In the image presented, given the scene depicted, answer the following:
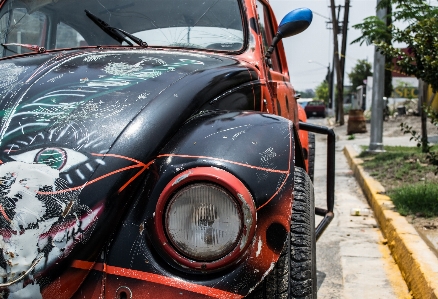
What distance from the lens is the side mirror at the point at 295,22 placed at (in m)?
3.03

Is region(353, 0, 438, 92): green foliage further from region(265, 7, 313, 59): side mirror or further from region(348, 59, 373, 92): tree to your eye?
region(348, 59, 373, 92): tree

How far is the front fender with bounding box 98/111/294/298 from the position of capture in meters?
1.66

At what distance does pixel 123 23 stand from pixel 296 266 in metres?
1.75

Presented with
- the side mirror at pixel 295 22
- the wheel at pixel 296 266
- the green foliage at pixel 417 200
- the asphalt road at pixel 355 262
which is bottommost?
the asphalt road at pixel 355 262

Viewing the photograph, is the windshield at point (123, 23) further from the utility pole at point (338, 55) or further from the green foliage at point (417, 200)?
the utility pole at point (338, 55)

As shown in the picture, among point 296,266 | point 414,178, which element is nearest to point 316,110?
point 414,178

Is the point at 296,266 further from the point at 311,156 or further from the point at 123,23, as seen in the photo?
the point at 311,156

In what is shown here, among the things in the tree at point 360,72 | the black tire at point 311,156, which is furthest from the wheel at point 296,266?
the tree at point 360,72

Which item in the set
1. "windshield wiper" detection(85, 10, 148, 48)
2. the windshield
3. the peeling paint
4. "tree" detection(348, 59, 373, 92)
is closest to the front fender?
the peeling paint

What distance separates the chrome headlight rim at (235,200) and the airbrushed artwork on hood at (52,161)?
165mm

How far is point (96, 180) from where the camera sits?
1.74 meters

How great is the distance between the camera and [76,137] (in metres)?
1.85

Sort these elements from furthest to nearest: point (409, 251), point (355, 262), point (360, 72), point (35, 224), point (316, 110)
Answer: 1. point (360, 72)
2. point (316, 110)
3. point (355, 262)
4. point (409, 251)
5. point (35, 224)

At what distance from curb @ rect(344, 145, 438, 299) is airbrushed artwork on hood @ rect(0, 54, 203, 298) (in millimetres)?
2048
